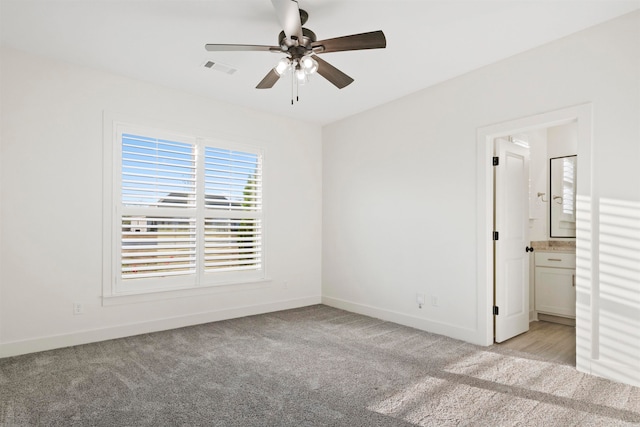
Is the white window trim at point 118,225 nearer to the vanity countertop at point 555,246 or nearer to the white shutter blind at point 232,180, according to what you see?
the white shutter blind at point 232,180

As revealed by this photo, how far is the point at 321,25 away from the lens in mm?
3053

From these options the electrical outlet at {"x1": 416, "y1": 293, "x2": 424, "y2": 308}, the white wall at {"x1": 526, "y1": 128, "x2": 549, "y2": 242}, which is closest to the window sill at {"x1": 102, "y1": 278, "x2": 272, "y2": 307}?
the electrical outlet at {"x1": 416, "y1": 293, "x2": 424, "y2": 308}

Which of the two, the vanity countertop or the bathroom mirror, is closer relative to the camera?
the vanity countertop

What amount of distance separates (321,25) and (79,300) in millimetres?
3588

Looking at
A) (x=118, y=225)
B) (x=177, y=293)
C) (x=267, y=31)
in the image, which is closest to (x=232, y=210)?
(x=177, y=293)

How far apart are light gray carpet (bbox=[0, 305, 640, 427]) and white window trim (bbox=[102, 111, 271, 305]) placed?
520 millimetres

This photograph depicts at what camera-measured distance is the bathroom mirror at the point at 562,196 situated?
5.05 meters

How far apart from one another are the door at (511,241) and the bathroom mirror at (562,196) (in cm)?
120

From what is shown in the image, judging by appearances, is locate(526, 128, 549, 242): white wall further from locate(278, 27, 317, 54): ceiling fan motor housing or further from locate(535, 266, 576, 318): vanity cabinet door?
locate(278, 27, 317, 54): ceiling fan motor housing

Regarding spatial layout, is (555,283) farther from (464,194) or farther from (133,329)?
(133,329)

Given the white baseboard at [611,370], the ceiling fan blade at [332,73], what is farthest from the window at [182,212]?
the white baseboard at [611,370]

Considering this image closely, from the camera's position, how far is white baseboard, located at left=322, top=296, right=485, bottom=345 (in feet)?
12.9

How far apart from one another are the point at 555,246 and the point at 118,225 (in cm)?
553

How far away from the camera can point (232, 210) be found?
4977mm
